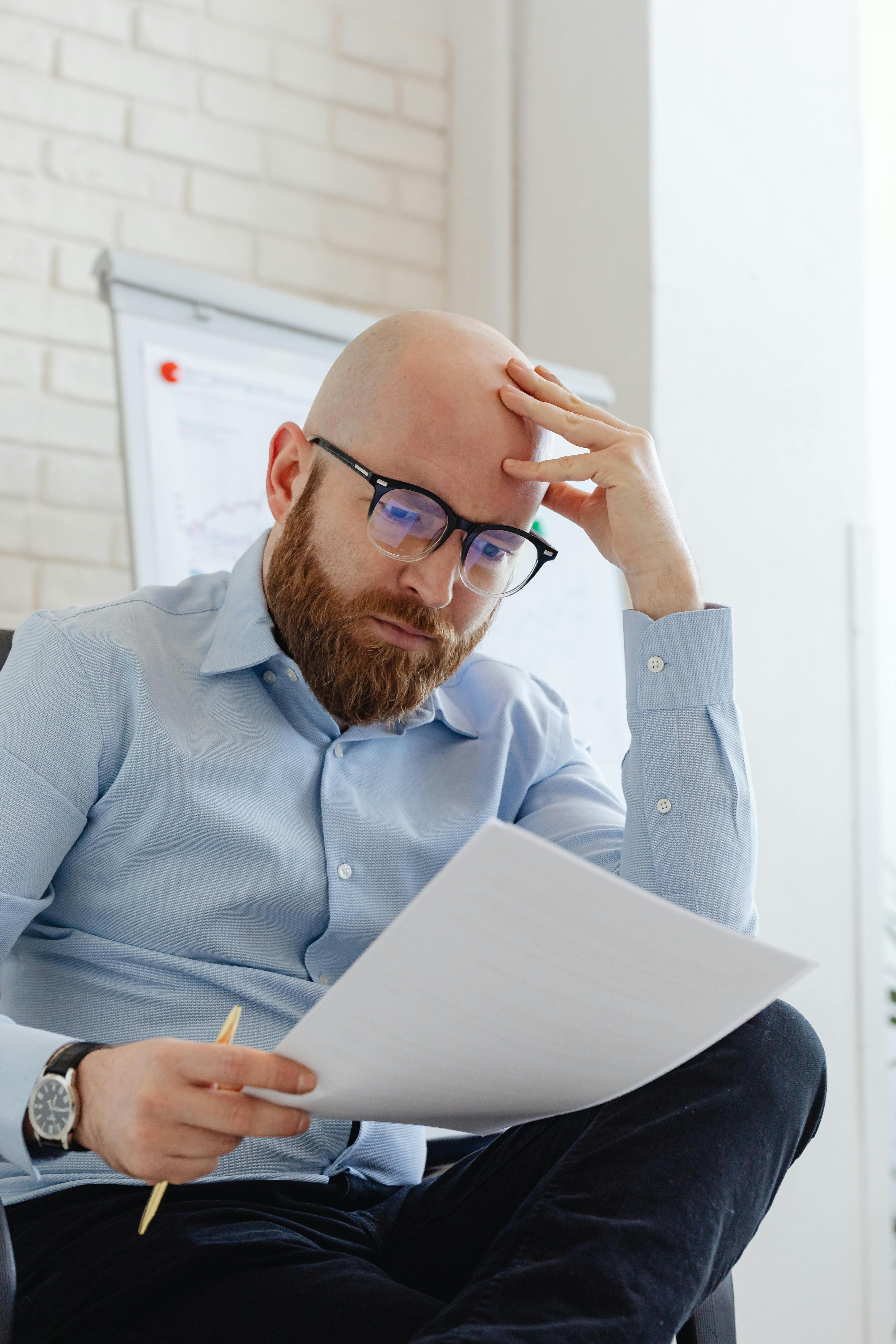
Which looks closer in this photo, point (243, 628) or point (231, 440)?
point (243, 628)

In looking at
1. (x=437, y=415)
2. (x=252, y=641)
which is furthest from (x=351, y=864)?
(x=437, y=415)

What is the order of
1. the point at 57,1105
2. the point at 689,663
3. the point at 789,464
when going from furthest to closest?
the point at 789,464
the point at 689,663
the point at 57,1105

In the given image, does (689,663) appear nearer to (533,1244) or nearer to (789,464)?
(533,1244)

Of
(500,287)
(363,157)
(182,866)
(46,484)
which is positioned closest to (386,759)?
(182,866)

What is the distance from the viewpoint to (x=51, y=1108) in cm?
85

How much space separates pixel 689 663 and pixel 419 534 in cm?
29

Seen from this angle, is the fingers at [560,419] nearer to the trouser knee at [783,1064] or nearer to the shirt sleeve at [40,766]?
the shirt sleeve at [40,766]

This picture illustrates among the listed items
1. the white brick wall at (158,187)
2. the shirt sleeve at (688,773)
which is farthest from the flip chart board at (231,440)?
the shirt sleeve at (688,773)

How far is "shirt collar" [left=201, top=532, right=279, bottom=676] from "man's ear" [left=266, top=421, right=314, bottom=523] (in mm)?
68

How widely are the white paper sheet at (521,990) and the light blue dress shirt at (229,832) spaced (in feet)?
1.09

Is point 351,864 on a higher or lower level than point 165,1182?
higher

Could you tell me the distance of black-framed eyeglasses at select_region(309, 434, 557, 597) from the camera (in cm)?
120

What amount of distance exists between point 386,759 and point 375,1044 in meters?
0.61

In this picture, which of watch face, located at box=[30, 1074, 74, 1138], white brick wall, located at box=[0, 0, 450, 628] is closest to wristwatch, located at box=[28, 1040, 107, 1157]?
watch face, located at box=[30, 1074, 74, 1138]
